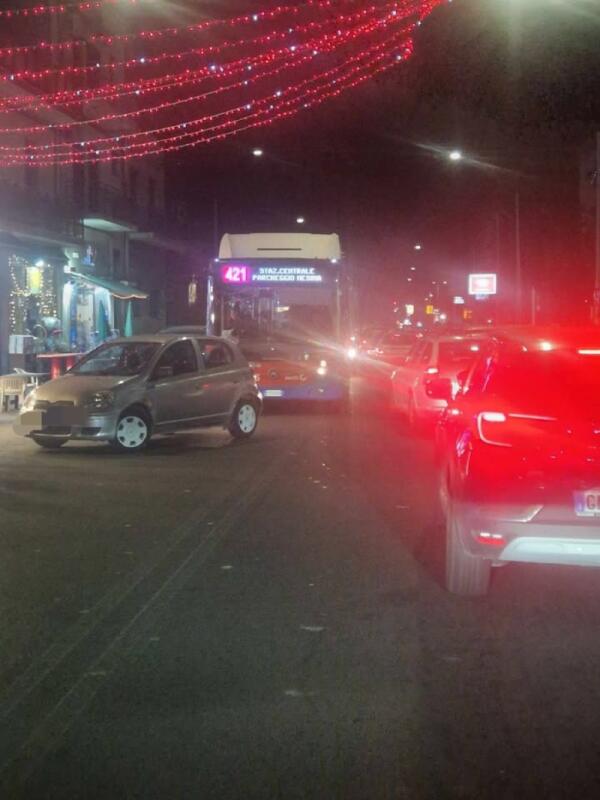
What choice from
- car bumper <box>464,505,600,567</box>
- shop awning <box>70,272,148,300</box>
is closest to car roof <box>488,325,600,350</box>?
car bumper <box>464,505,600,567</box>

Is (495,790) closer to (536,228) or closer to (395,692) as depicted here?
(395,692)

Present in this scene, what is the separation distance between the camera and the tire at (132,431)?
46.4 ft

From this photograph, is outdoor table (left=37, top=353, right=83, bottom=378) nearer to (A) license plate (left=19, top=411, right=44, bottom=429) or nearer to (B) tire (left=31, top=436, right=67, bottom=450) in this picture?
(B) tire (left=31, top=436, right=67, bottom=450)

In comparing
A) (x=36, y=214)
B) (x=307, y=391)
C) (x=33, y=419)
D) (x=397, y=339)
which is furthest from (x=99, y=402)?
(x=397, y=339)

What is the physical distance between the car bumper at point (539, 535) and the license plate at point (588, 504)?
0.03 metres

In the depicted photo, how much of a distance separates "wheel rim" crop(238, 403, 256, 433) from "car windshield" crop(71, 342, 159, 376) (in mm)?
1912

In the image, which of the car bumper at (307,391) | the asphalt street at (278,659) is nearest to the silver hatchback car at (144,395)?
the asphalt street at (278,659)

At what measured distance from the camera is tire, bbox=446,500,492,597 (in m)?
6.66

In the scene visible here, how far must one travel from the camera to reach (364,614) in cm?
653

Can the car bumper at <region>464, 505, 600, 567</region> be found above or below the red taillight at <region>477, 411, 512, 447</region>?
below

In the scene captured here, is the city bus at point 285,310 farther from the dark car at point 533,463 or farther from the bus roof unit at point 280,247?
the dark car at point 533,463

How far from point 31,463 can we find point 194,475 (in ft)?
7.83

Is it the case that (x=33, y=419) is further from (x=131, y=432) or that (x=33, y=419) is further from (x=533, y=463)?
(x=533, y=463)

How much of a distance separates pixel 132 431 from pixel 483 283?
5409 cm
